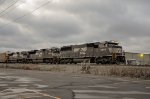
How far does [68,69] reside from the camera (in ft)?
140

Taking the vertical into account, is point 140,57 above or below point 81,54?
below

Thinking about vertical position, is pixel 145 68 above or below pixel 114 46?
below

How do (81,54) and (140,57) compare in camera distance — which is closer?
(81,54)

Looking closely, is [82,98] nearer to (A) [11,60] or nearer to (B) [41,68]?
(B) [41,68]

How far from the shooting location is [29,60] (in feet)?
236

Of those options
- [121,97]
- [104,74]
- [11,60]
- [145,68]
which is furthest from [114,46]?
[11,60]

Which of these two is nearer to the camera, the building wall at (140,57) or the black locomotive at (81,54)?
the black locomotive at (81,54)

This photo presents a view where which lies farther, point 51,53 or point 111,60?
point 51,53

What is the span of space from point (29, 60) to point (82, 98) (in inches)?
2361

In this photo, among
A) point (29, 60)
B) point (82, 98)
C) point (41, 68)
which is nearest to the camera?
point (82, 98)

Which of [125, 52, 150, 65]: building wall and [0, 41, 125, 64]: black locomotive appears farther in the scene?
[125, 52, 150, 65]: building wall

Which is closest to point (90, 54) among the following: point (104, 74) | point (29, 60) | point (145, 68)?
point (104, 74)

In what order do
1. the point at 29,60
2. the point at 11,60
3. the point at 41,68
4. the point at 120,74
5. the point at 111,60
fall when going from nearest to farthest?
the point at 120,74 → the point at 111,60 → the point at 41,68 → the point at 29,60 → the point at 11,60

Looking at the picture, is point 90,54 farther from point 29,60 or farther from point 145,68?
point 29,60
